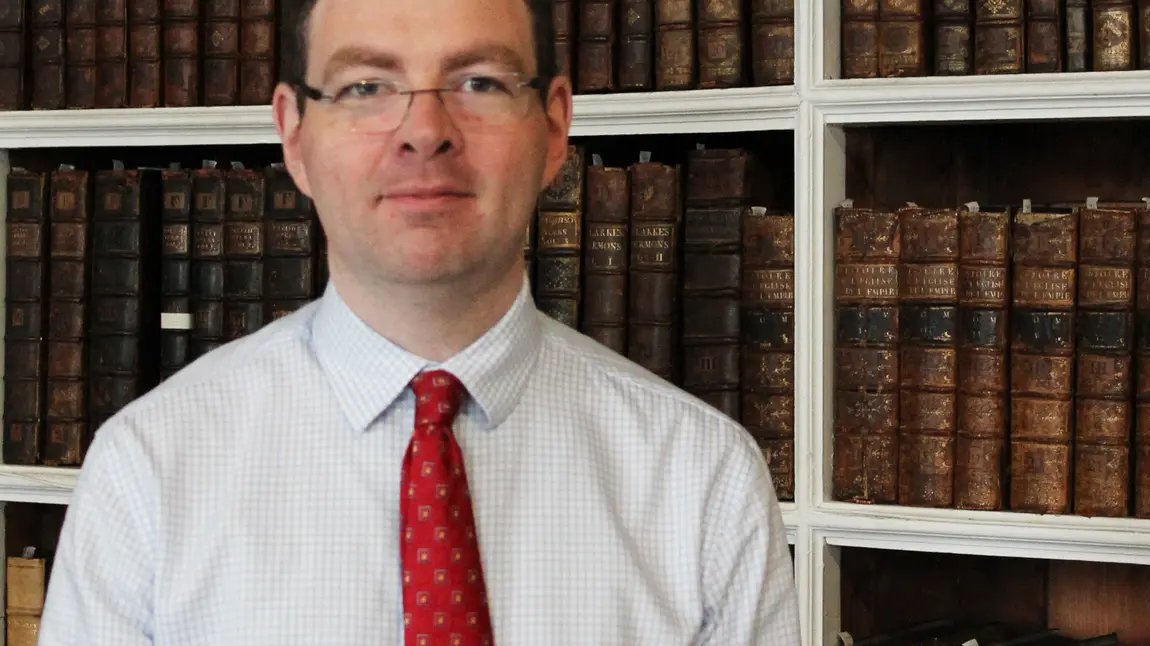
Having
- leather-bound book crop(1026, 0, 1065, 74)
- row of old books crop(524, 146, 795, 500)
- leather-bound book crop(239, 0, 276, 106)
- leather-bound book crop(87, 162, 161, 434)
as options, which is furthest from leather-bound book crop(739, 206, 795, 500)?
leather-bound book crop(87, 162, 161, 434)

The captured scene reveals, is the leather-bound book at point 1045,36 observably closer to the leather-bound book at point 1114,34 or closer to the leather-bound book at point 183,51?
the leather-bound book at point 1114,34

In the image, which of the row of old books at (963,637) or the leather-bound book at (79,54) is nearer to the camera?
the row of old books at (963,637)

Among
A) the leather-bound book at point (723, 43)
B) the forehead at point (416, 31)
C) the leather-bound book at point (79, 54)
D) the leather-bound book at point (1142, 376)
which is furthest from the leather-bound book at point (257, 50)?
the leather-bound book at point (1142, 376)

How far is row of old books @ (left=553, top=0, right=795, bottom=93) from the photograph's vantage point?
1.72 meters

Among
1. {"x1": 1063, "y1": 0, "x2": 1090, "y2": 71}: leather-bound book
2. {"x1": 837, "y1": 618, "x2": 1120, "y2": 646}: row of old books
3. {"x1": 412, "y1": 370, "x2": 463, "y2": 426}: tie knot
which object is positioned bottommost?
{"x1": 837, "y1": 618, "x2": 1120, "y2": 646}: row of old books

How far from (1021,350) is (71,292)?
1222 millimetres

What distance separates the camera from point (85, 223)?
6.38 feet

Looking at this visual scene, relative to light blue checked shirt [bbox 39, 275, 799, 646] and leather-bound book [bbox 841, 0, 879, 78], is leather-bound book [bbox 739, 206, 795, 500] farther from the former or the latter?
light blue checked shirt [bbox 39, 275, 799, 646]

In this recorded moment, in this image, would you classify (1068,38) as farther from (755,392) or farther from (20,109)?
(20,109)

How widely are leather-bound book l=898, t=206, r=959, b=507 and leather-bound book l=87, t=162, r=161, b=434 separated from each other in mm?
985

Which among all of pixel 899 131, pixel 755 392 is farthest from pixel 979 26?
pixel 755 392

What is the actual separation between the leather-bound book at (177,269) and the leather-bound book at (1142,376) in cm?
117

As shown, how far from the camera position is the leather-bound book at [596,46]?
1777 mm

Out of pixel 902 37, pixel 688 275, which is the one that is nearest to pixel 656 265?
pixel 688 275
